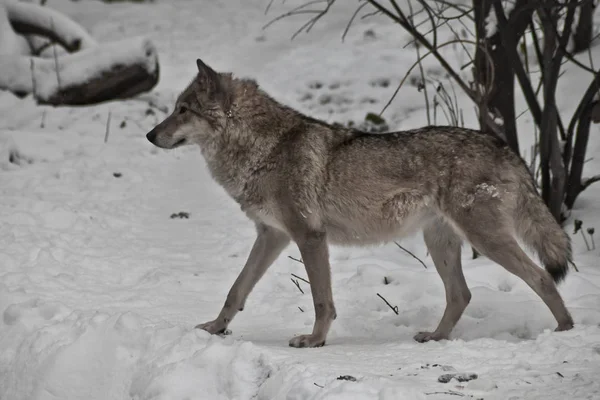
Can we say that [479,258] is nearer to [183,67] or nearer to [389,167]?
[389,167]

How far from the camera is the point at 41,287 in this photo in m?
6.42

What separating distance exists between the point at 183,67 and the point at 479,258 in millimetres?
8672

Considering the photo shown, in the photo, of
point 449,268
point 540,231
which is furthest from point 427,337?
point 540,231

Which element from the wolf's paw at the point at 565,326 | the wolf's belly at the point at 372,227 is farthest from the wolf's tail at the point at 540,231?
the wolf's belly at the point at 372,227

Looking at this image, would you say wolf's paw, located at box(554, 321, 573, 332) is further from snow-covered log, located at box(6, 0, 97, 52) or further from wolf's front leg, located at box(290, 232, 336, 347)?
A: snow-covered log, located at box(6, 0, 97, 52)

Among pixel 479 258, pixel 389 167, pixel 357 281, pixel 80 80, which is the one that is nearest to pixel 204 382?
pixel 389 167

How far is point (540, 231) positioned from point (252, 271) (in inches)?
77.6

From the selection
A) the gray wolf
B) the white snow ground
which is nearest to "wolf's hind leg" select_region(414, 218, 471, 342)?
the gray wolf

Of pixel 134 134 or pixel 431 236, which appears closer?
pixel 431 236

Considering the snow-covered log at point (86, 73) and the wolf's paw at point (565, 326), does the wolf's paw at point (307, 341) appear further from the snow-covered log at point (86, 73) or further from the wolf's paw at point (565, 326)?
the snow-covered log at point (86, 73)

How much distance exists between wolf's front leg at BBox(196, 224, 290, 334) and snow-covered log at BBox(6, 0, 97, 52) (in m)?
8.80

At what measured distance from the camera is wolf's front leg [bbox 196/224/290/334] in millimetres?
5547

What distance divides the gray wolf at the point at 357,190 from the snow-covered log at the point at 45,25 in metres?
8.45

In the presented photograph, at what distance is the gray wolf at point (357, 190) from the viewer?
17.1 feet
